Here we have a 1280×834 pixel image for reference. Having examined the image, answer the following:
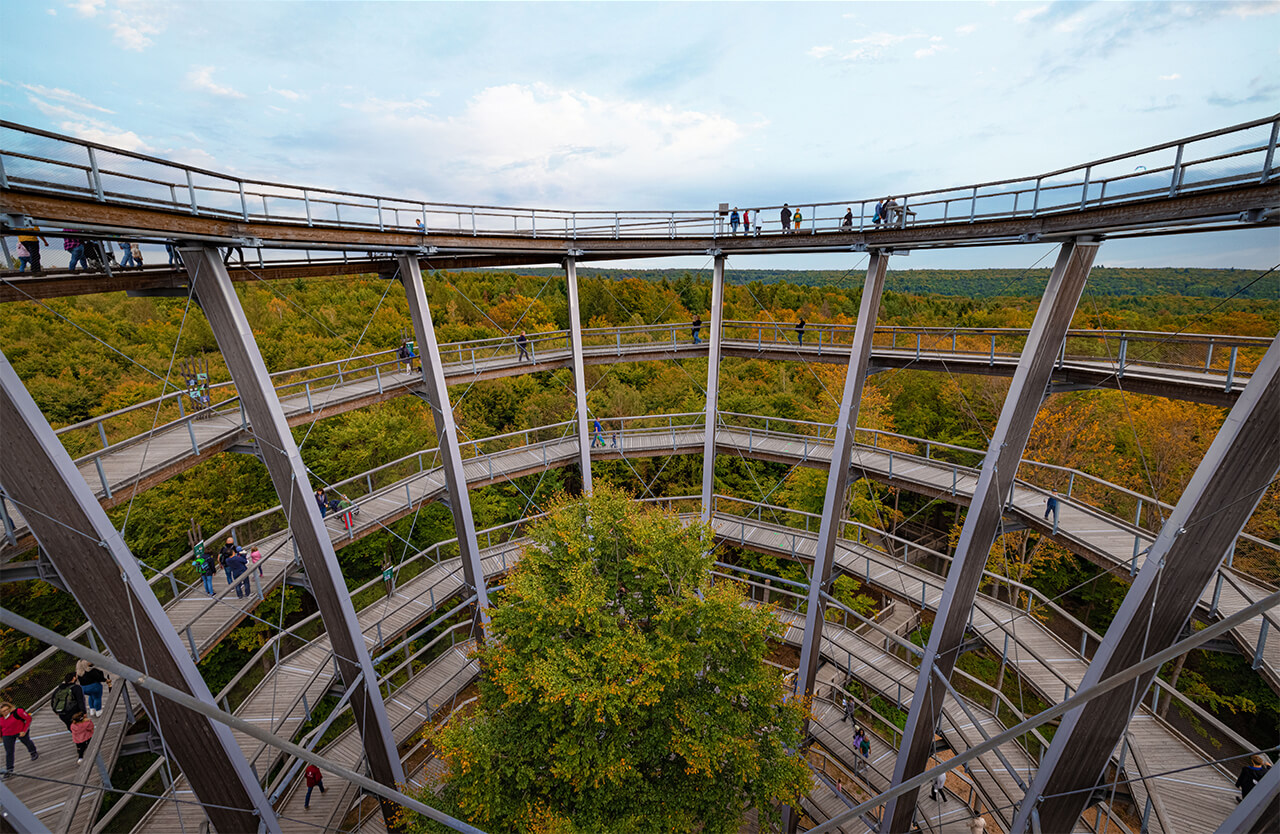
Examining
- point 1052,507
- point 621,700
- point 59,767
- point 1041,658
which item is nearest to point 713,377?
point 1052,507

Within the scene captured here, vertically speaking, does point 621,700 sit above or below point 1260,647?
below

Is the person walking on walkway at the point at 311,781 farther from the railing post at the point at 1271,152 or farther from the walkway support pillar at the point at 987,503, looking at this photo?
the railing post at the point at 1271,152

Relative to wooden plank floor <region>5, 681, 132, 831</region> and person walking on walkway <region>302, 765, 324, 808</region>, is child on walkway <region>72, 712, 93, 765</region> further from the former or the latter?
person walking on walkway <region>302, 765, 324, 808</region>

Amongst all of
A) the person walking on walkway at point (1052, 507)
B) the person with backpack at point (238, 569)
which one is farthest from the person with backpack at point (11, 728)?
the person walking on walkway at point (1052, 507)

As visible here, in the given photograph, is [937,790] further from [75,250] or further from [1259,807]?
[75,250]

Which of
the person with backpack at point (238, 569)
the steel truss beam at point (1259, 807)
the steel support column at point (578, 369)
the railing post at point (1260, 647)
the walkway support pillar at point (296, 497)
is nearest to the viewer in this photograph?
the steel truss beam at point (1259, 807)

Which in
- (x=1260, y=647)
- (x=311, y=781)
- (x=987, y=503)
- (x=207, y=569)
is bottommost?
(x=311, y=781)

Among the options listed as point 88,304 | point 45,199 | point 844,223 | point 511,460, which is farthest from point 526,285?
point 45,199
